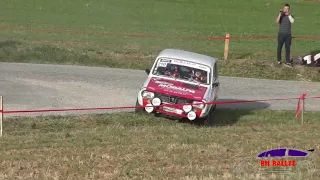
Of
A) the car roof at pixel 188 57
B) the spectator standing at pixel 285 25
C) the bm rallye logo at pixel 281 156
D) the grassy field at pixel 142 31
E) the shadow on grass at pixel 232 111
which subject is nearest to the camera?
the bm rallye logo at pixel 281 156

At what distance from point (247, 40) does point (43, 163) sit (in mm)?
22581

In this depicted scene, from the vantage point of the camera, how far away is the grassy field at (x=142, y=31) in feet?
75.9

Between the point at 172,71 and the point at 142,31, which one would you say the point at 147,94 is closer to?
the point at 172,71

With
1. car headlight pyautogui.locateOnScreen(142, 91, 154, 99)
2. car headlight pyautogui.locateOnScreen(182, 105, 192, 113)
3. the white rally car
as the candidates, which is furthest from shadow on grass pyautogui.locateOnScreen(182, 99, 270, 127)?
car headlight pyautogui.locateOnScreen(142, 91, 154, 99)

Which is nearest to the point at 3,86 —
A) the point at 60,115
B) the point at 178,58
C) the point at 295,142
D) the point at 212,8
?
the point at 60,115

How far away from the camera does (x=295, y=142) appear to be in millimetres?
11984

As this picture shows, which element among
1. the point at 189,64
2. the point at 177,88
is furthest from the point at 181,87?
the point at 189,64

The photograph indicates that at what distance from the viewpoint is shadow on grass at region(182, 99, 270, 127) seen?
657 inches

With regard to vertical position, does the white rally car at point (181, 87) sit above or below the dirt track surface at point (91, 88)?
above

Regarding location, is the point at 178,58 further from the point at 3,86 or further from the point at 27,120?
the point at 3,86

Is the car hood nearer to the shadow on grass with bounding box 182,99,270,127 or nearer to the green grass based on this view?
the green grass

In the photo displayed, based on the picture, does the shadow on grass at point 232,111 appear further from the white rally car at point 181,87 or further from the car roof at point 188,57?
the car roof at point 188,57

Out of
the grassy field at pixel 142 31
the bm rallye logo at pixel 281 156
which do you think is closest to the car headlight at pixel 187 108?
the bm rallye logo at pixel 281 156

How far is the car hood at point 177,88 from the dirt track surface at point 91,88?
237cm
